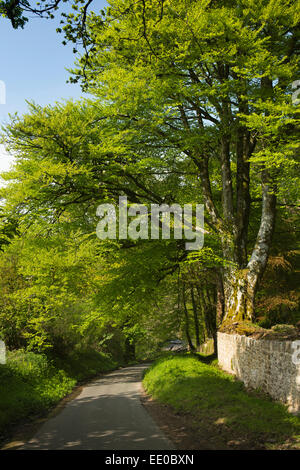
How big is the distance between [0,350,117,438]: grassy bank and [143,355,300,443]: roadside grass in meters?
4.36

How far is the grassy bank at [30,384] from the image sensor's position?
11.2 metres

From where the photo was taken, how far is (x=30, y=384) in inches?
573

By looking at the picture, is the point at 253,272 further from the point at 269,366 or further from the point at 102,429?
the point at 102,429

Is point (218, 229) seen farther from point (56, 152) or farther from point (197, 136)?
point (56, 152)

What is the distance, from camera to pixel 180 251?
642 inches

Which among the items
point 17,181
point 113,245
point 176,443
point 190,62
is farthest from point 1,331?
point 190,62

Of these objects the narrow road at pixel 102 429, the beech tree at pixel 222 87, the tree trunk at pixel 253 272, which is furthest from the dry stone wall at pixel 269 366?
the narrow road at pixel 102 429

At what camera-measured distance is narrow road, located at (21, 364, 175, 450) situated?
23.7 feet

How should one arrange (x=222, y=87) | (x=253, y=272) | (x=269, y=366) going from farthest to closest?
(x=253, y=272), (x=222, y=87), (x=269, y=366)

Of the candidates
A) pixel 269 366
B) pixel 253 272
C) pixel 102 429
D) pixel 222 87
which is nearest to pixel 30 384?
pixel 102 429

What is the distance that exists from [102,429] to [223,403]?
3242 millimetres

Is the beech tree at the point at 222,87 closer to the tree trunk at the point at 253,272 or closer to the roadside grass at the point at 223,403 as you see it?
the tree trunk at the point at 253,272

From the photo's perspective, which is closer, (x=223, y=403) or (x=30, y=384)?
(x=223, y=403)
